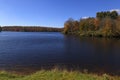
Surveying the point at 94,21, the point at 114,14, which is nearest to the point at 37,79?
the point at 94,21

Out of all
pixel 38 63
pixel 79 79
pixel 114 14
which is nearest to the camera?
pixel 79 79

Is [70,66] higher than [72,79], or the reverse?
[72,79]

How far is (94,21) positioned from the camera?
11194 centimetres

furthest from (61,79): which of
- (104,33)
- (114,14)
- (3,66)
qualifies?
(114,14)

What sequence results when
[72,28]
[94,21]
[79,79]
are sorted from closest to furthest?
[79,79], [94,21], [72,28]

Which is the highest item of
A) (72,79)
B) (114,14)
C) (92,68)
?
(114,14)

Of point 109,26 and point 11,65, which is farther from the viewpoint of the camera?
point 109,26

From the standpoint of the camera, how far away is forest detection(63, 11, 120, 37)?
92625 millimetres

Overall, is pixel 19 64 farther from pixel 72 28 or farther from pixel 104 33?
pixel 72 28

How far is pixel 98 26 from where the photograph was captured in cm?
10831

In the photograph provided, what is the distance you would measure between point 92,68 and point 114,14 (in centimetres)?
10277

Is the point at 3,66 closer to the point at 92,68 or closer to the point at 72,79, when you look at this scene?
the point at 92,68

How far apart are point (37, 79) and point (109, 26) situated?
280 feet

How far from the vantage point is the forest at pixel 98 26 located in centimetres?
9262
